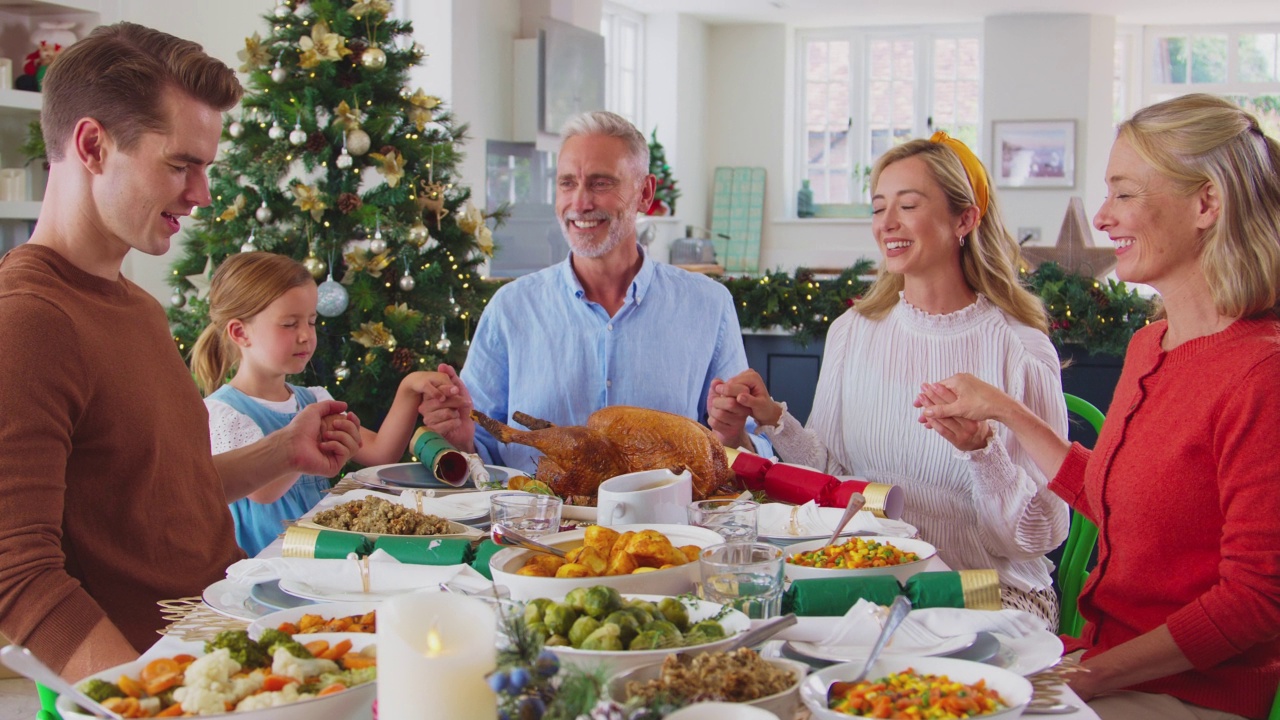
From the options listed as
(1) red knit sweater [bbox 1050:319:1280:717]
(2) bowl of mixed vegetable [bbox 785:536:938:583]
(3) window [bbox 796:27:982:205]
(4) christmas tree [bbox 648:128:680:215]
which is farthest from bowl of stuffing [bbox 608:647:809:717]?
(3) window [bbox 796:27:982:205]

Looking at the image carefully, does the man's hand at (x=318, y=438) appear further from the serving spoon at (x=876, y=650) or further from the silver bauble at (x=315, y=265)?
the silver bauble at (x=315, y=265)

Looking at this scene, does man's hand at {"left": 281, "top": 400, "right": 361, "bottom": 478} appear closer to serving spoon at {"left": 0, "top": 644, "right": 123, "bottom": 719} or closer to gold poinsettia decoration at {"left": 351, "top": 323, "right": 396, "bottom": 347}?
serving spoon at {"left": 0, "top": 644, "right": 123, "bottom": 719}

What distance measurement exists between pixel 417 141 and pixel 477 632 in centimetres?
349

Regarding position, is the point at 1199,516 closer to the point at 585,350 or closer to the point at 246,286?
the point at 585,350

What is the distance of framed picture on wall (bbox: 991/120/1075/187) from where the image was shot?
10.6 m

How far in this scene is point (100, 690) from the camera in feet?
2.94

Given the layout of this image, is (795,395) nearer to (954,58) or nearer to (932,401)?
(932,401)

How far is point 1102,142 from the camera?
35.2 ft

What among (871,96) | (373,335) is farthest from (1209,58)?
(373,335)

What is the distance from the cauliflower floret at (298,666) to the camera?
0.93 m

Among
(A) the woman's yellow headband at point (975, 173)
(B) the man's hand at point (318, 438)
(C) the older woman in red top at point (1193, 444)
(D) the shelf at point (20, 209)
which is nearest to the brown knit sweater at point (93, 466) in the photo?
(B) the man's hand at point (318, 438)

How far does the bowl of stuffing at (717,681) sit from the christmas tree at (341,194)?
3.12 metres

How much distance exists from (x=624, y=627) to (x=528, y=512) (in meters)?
0.58

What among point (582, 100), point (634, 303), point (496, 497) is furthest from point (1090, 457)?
point (582, 100)
